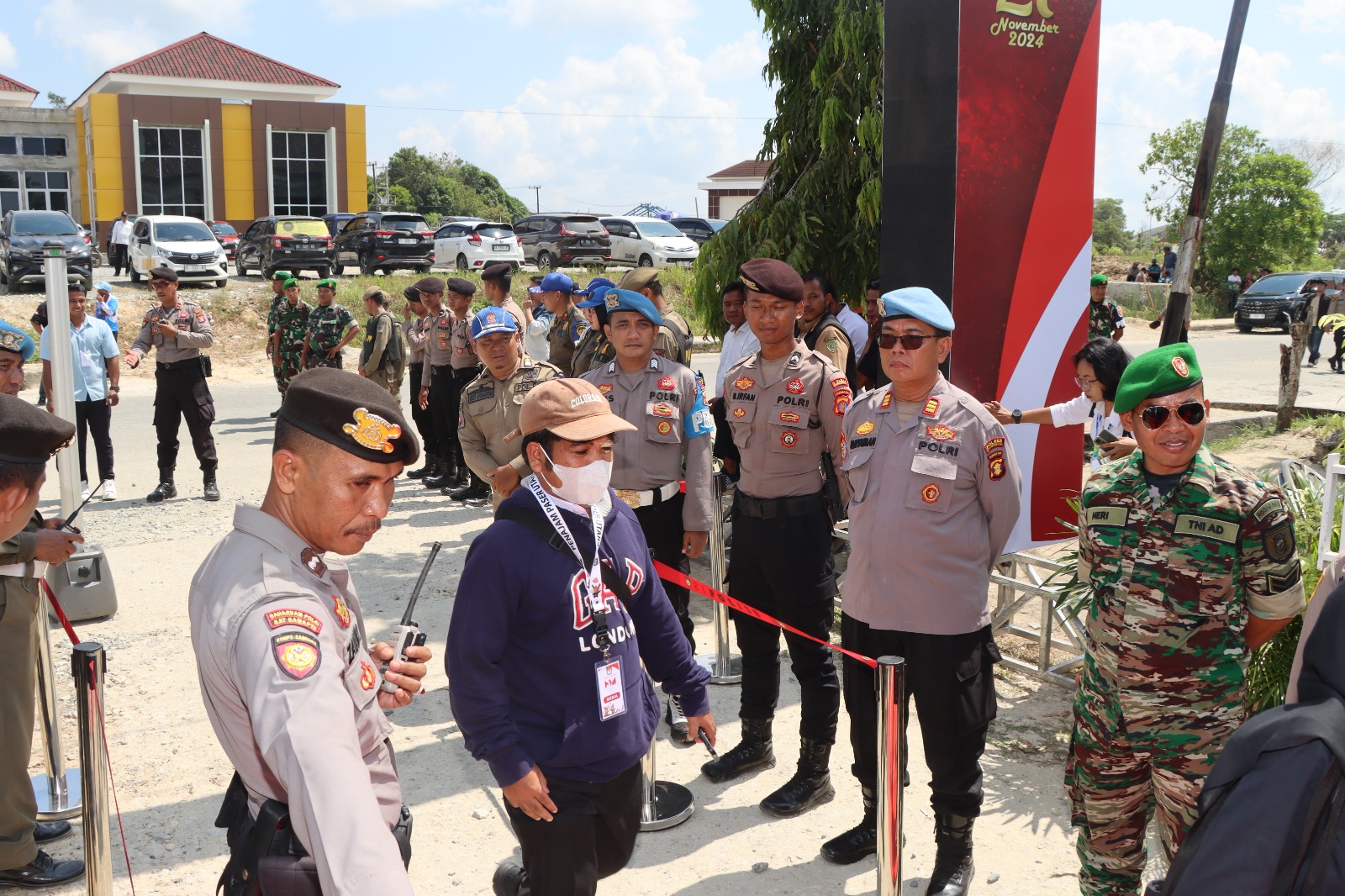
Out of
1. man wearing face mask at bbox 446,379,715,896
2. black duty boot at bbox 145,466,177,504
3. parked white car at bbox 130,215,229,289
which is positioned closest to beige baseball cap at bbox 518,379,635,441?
man wearing face mask at bbox 446,379,715,896

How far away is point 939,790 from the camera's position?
3.81m

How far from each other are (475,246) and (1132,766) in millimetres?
26280

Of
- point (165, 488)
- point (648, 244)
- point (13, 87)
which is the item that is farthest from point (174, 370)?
point (13, 87)

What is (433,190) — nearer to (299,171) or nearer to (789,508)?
(299,171)

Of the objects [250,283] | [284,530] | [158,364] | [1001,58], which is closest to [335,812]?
[284,530]

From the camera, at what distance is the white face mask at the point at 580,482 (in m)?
2.94

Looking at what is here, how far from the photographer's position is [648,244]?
30078mm

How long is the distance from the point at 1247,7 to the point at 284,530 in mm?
9325

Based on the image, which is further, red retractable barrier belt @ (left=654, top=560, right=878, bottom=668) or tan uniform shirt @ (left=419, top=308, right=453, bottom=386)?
tan uniform shirt @ (left=419, top=308, right=453, bottom=386)

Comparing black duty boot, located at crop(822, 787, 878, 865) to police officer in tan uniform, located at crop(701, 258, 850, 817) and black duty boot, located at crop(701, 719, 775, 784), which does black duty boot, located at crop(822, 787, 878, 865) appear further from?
black duty boot, located at crop(701, 719, 775, 784)

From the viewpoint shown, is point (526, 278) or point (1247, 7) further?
point (526, 278)

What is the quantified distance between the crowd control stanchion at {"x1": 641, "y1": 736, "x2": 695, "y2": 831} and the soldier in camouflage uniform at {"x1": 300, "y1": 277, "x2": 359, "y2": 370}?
27.7 ft

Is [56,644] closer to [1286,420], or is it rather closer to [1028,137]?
[1028,137]

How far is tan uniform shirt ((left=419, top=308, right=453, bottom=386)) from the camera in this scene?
1084cm
